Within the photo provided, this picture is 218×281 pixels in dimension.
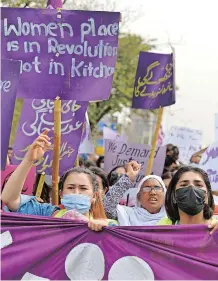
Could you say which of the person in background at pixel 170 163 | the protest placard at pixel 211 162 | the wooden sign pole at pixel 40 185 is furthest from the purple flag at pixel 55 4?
the person in background at pixel 170 163

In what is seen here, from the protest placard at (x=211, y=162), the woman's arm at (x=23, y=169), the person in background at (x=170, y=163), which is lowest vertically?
the person in background at (x=170, y=163)

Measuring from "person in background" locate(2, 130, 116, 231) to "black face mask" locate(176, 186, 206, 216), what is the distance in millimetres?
441

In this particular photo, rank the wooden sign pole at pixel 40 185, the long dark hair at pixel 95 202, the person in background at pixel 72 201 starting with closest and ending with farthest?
the person in background at pixel 72 201
the long dark hair at pixel 95 202
the wooden sign pole at pixel 40 185

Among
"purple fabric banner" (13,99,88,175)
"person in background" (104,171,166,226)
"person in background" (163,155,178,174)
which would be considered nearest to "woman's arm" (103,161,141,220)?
"person in background" (104,171,166,226)

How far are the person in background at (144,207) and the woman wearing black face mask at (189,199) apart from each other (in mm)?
547

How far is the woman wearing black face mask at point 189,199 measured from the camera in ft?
13.3

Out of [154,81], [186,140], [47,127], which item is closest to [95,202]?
[47,127]

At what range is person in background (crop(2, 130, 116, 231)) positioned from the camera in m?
3.73

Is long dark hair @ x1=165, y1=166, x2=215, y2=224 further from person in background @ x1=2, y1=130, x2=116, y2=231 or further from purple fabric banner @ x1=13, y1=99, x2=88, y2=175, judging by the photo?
purple fabric banner @ x1=13, y1=99, x2=88, y2=175

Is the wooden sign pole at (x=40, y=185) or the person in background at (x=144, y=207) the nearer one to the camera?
the person in background at (x=144, y=207)

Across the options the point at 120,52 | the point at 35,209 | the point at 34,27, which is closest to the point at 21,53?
the point at 34,27

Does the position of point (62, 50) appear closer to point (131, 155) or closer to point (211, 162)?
point (211, 162)

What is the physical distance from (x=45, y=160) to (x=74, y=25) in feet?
5.72

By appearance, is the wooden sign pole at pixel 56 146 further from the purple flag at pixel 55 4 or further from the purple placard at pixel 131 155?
the purple placard at pixel 131 155
